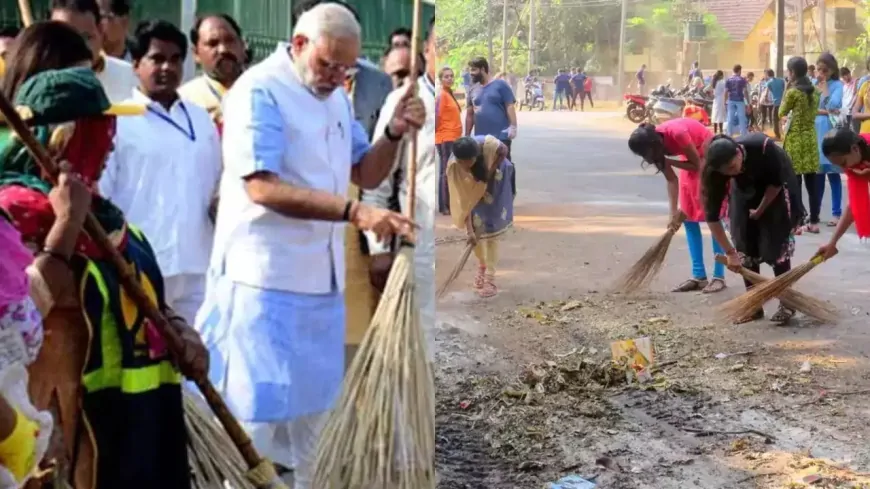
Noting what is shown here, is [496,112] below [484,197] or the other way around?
the other way around

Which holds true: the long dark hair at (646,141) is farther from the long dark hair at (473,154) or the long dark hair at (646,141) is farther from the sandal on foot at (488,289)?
the sandal on foot at (488,289)

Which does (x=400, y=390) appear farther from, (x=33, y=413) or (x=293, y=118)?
(x=33, y=413)

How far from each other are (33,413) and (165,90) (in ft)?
6.55

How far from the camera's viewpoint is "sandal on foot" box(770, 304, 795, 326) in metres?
6.54

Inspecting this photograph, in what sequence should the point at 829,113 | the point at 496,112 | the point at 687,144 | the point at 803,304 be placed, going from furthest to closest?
the point at 829,113 < the point at 496,112 < the point at 687,144 < the point at 803,304

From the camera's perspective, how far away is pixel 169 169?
3.48m

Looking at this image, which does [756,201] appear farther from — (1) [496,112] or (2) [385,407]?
(1) [496,112]

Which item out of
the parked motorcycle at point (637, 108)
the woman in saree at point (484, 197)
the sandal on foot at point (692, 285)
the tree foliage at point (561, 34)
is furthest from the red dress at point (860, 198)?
the tree foliage at point (561, 34)

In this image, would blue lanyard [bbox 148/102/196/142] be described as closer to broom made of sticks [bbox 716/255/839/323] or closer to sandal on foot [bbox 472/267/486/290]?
broom made of sticks [bbox 716/255/839/323]

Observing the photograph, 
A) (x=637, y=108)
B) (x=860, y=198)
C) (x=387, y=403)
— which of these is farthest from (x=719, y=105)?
(x=387, y=403)

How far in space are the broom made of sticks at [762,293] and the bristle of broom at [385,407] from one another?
3722 mm

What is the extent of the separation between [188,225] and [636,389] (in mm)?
2693

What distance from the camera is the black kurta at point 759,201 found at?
638 centimetres

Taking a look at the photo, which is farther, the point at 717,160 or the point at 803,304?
the point at 803,304
